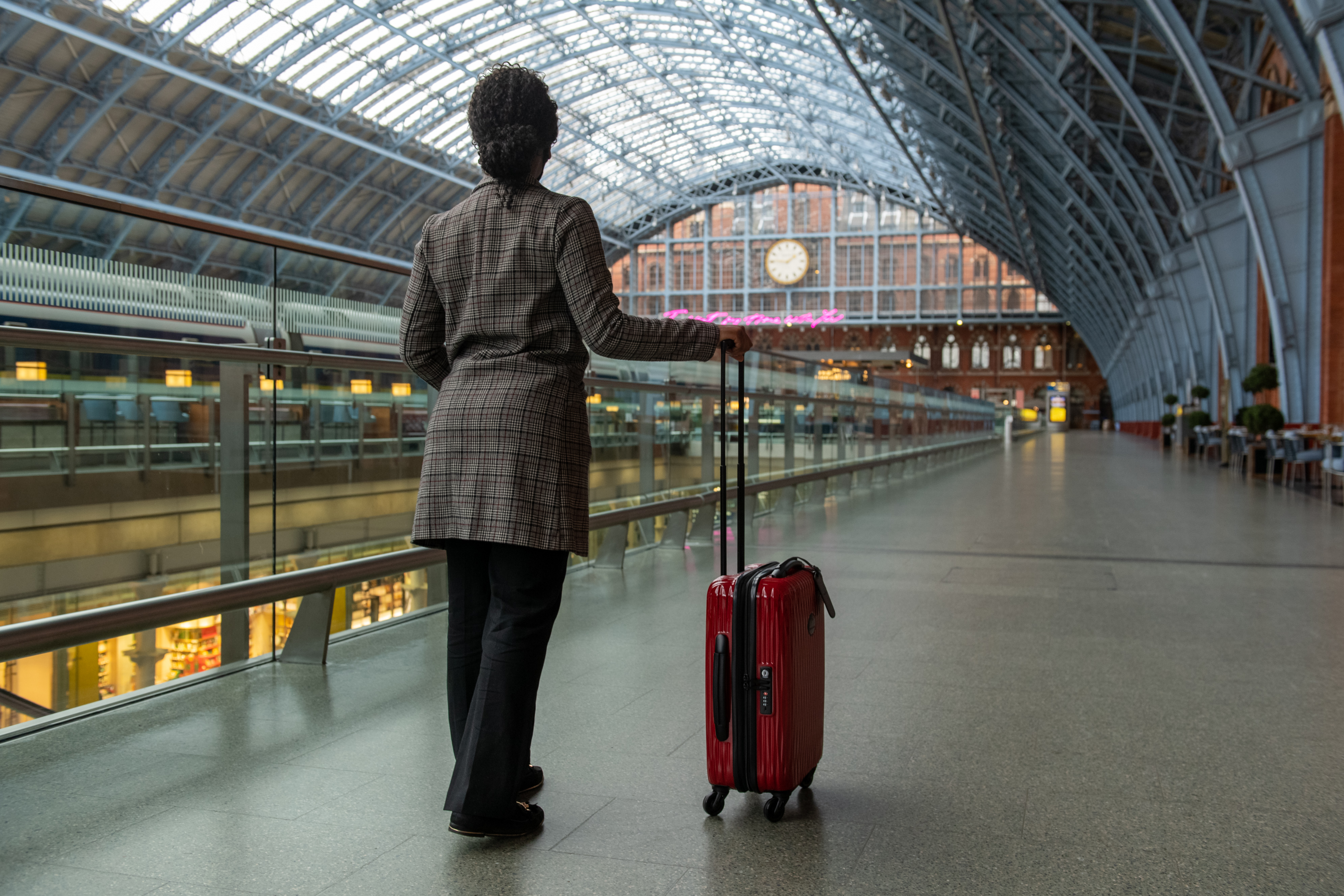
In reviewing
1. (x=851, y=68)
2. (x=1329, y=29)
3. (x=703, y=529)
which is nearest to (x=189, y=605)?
(x=703, y=529)

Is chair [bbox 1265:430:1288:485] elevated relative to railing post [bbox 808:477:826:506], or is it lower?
elevated

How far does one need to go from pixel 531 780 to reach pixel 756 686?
67cm

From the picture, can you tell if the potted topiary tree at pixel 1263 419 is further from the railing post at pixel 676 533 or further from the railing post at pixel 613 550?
the railing post at pixel 613 550

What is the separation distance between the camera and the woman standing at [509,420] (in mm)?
2396

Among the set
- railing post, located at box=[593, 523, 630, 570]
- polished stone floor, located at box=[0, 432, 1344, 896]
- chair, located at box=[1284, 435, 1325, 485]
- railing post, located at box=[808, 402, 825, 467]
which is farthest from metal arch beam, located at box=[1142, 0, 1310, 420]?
railing post, located at box=[593, 523, 630, 570]

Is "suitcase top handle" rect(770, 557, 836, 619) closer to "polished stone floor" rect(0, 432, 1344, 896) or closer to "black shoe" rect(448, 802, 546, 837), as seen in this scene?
"polished stone floor" rect(0, 432, 1344, 896)

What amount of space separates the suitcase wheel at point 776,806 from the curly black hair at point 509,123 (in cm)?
154

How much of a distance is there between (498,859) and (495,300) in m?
1.25

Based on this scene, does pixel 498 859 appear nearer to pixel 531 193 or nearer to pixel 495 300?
pixel 495 300

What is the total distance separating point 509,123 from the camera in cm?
249

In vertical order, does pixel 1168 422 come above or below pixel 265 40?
below

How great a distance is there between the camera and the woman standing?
7.86 ft

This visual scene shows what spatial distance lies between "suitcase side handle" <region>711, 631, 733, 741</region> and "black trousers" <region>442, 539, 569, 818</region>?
40cm

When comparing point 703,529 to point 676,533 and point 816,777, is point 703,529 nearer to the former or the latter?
point 676,533
